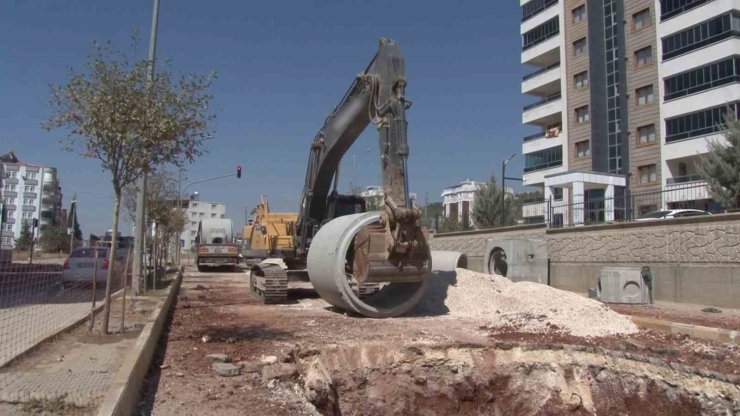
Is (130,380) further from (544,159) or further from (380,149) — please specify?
(544,159)

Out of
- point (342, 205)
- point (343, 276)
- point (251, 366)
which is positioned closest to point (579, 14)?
point (342, 205)

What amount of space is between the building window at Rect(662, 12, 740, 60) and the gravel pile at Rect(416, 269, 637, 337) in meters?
25.5

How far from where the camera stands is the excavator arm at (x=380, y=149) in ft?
36.4

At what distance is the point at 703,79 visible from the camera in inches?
1276

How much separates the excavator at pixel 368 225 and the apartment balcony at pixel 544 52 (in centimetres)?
3298

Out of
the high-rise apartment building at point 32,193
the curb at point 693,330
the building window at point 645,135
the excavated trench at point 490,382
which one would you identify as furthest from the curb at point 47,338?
the high-rise apartment building at point 32,193

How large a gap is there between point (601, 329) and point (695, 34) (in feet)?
96.4

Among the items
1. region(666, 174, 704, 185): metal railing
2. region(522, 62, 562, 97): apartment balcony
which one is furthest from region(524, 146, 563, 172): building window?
region(666, 174, 704, 185): metal railing

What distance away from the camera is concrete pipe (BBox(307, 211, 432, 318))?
11.4 metres

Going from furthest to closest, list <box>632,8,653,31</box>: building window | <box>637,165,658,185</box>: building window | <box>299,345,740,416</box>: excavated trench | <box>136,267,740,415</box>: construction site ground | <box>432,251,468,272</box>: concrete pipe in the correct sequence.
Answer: <box>632,8,653,31</box>: building window
<box>637,165,658,185</box>: building window
<box>432,251,468,272</box>: concrete pipe
<box>299,345,740,416</box>: excavated trench
<box>136,267,740,415</box>: construction site ground

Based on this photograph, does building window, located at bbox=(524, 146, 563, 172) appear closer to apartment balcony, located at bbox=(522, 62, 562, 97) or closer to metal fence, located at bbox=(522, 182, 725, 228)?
apartment balcony, located at bbox=(522, 62, 562, 97)

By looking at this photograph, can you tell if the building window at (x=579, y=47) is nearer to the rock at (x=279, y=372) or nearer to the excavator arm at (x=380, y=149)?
the excavator arm at (x=380, y=149)

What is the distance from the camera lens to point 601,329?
10.1 meters

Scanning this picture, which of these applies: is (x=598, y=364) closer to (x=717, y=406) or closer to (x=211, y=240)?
(x=717, y=406)
